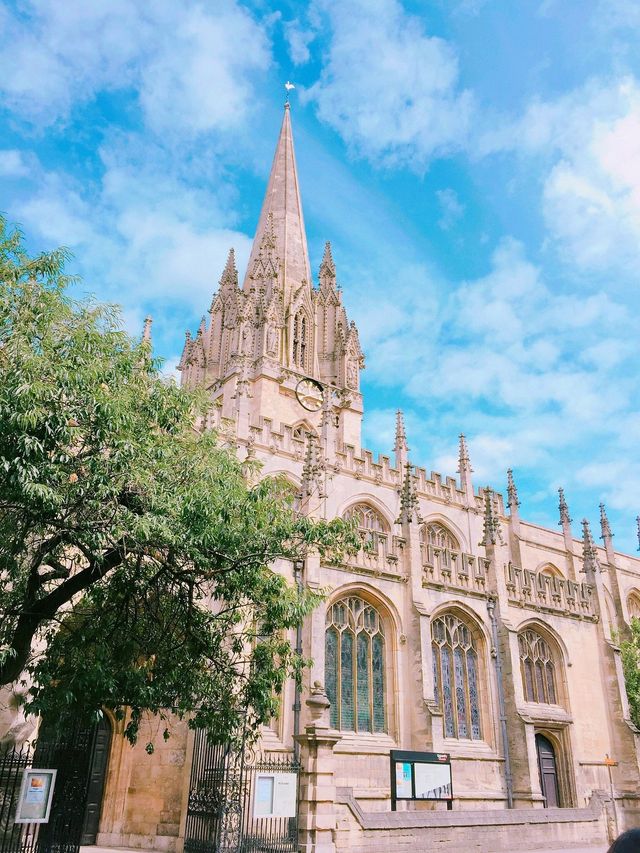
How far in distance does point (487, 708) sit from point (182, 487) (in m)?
14.9

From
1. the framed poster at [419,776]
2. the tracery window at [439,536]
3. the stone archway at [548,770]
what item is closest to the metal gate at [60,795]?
the framed poster at [419,776]

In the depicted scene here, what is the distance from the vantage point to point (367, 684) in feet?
64.6

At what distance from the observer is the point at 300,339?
137ft

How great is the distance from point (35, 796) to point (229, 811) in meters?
3.92

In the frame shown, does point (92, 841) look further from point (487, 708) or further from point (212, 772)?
point (487, 708)

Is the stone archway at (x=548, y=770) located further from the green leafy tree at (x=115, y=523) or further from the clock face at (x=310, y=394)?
the clock face at (x=310, y=394)

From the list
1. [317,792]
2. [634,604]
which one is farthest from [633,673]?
[317,792]

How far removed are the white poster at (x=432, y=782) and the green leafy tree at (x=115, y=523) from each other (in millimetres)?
5577

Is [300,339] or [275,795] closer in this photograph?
[275,795]

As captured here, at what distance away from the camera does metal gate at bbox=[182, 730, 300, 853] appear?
13.1m

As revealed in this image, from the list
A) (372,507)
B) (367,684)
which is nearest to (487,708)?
(367,684)

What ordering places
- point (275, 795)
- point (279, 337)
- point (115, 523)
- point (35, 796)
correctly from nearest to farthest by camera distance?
1. point (115, 523)
2. point (35, 796)
3. point (275, 795)
4. point (279, 337)

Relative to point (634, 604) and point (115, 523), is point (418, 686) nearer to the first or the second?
point (115, 523)

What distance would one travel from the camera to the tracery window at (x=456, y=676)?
21.0 meters
